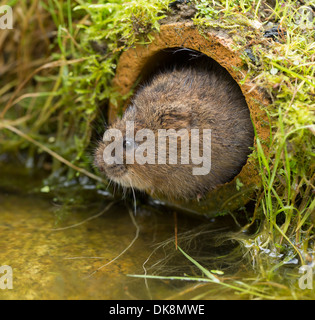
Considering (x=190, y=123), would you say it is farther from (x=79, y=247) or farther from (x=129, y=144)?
(x=79, y=247)

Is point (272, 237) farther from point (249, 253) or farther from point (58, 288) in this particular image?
point (58, 288)

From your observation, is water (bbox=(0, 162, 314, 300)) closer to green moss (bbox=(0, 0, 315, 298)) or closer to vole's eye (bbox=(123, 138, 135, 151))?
green moss (bbox=(0, 0, 315, 298))

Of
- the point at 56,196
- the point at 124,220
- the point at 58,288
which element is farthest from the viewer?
the point at 56,196

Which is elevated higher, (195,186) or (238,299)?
(195,186)

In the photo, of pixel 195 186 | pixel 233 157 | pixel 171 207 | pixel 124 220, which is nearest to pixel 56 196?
pixel 124 220

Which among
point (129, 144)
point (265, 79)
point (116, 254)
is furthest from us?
point (129, 144)

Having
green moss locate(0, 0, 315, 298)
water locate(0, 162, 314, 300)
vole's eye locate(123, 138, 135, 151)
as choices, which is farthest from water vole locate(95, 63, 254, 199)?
water locate(0, 162, 314, 300)

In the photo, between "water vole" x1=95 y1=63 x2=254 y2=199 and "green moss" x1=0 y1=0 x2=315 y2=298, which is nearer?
"green moss" x1=0 y1=0 x2=315 y2=298

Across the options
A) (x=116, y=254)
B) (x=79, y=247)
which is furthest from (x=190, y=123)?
(x=79, y=247)
